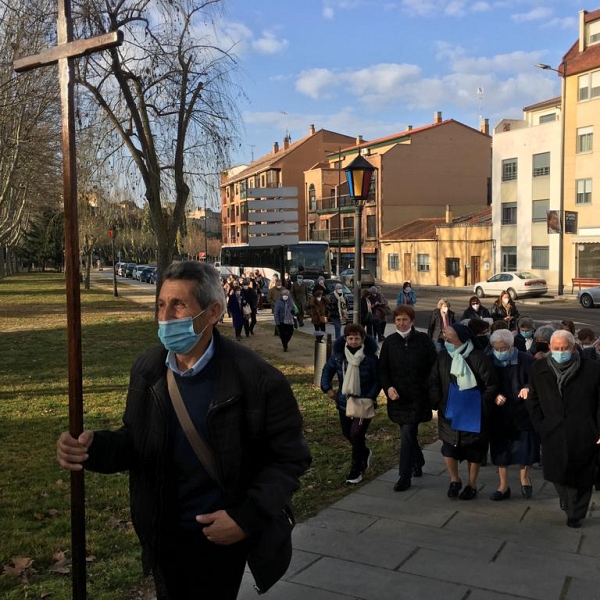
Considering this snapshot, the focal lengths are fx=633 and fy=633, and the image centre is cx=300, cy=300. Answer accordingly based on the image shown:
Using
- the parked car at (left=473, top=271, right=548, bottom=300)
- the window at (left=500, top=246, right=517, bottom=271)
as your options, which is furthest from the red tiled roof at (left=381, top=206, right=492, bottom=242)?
the parked car at (left=473, top=271, right=548, bottom=300)

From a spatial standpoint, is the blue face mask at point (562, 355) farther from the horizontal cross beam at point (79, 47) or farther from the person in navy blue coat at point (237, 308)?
the person in navy blue coat at point (237, 308)

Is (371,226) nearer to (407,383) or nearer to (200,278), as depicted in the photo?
(407,383)

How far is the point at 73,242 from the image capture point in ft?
9.56

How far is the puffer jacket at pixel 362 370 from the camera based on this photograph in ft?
20.0

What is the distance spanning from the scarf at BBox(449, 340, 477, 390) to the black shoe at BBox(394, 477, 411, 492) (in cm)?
106

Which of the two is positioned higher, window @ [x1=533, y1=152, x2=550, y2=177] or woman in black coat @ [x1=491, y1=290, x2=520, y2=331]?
window @ [x1=533, y1=152, x2=550, y2=177]

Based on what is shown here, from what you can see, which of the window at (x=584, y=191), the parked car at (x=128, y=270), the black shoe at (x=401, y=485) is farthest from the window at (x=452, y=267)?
the black shoe at (x=401, y=485)

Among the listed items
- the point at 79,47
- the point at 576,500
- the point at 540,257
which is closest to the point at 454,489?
the point at 576,500

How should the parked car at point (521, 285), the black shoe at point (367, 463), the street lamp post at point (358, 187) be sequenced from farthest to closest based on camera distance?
the parked car at point (521, 285), the street lamp post at point (358, 187), the black shoe at point (367, 463)

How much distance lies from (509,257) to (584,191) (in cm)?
716

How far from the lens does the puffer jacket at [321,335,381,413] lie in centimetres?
609

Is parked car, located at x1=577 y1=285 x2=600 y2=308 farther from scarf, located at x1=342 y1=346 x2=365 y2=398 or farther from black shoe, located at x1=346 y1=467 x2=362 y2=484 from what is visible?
black shoe, located at x1=346 y1=467 x2=362 y2=484

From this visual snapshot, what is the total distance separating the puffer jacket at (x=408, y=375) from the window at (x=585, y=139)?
3703cm

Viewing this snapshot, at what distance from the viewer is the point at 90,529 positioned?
495 cm
